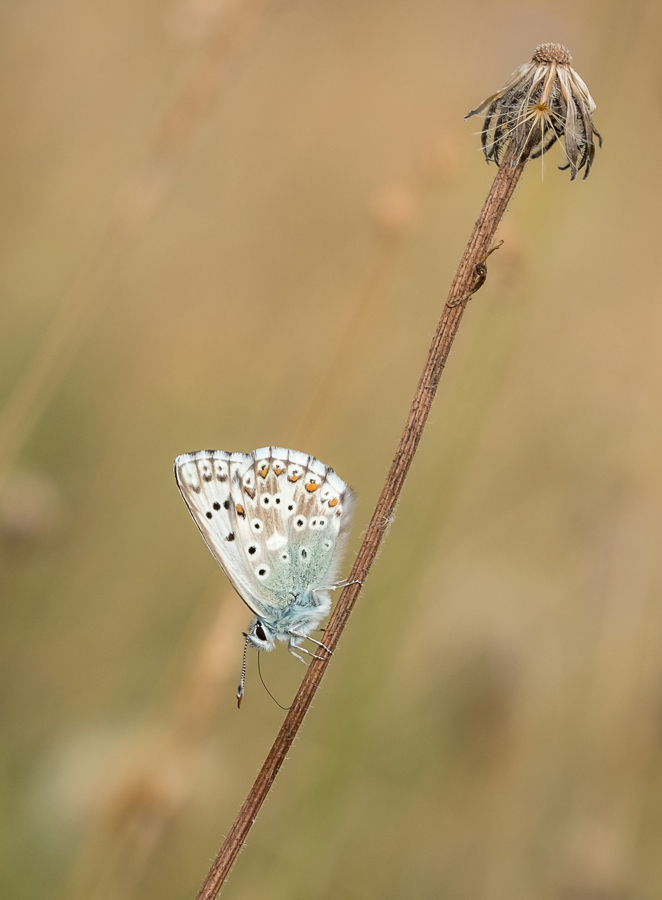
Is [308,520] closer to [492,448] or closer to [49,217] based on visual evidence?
[492,448]

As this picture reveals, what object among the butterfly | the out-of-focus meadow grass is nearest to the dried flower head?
the out-of-focus meadow grass

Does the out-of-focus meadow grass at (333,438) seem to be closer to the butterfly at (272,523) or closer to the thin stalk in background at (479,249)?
the butterfly at (272,523)

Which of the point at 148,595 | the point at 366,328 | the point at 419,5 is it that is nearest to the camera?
the point at 366,328

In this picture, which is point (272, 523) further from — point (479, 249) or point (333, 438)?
point (333, 438)

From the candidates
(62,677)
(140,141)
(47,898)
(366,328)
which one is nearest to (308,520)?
(366,328)

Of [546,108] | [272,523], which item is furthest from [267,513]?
[546,108]

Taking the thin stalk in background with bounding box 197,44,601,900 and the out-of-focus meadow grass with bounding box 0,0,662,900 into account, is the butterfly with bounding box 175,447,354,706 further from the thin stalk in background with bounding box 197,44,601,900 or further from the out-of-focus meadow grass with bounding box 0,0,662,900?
the thin stalk in background with bounding box 197,44,601,900

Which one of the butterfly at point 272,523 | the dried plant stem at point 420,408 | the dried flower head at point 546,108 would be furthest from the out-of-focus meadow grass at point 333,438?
the dried plant stem at point 420,408
